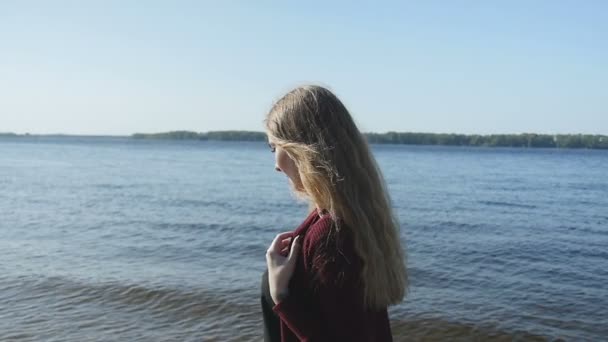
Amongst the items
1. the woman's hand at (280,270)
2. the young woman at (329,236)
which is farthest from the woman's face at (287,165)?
the woman's hand at (280,270)

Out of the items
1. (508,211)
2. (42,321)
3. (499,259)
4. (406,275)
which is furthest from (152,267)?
(508,211)

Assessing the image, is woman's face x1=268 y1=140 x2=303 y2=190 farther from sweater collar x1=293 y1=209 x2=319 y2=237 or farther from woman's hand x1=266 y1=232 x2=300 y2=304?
woman's hand x1=266 y1=232 x2=300 y2=304

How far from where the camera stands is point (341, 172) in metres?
2.16

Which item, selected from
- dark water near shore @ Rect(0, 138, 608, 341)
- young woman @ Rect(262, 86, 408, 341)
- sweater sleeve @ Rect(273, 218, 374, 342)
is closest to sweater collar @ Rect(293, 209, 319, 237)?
young woman @ Rect(262, 86, 408, 341)

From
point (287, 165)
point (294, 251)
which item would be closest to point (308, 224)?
point (294, 251)

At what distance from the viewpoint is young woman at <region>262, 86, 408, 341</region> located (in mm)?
2139

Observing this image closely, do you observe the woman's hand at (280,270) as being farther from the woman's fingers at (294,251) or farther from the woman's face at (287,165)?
the woman's face at (287,165)

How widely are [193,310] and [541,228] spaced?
46.6ft

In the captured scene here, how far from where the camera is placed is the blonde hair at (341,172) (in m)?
2.15

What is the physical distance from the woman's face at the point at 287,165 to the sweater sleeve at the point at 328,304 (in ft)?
0.97

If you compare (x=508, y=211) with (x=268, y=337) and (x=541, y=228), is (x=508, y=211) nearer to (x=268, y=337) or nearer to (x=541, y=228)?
(x=541, y=228)

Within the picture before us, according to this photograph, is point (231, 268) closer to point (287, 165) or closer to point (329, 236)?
point (287, 165)

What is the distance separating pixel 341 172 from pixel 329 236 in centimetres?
25

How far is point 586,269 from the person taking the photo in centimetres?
1327
